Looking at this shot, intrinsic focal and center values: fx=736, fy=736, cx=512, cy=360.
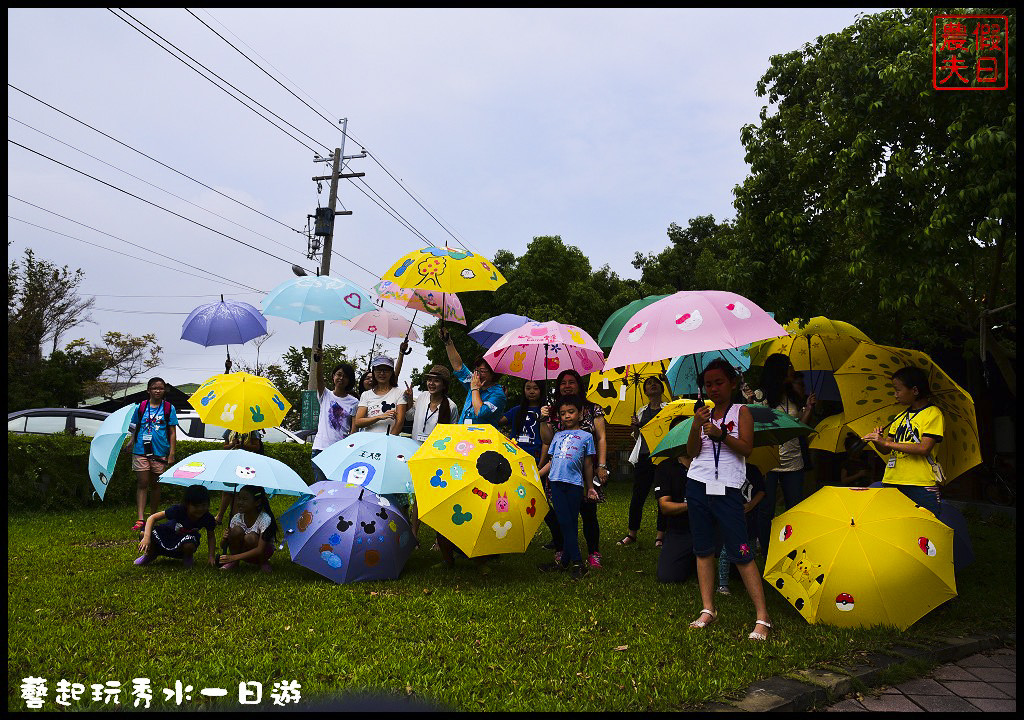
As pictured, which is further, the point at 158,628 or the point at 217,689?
the point at 158,628

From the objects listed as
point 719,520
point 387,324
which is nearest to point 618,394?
point 387,324

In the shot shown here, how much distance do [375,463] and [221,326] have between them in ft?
12.0

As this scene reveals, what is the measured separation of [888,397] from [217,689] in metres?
5.75

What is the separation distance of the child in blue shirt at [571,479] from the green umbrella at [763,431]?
106 centimetres

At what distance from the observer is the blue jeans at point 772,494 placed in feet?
22.5

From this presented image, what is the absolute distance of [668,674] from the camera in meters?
4.17

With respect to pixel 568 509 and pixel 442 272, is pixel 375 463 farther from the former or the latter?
pixel 442 272

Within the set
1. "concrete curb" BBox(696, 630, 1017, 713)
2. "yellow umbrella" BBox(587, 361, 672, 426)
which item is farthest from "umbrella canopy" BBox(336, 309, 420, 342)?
"concrete curb" BBox(696, 630, 1017, 713)

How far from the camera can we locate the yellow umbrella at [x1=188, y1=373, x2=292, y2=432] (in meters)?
7.72

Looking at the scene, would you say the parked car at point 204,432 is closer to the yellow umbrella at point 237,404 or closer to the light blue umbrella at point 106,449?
the light blue umbrella at point 106,449

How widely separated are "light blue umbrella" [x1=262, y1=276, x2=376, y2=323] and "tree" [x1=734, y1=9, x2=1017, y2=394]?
16.9 feet

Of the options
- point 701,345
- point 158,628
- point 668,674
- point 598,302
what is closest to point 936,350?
point 598,302

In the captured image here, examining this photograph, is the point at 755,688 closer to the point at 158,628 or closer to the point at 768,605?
the point at 768,605

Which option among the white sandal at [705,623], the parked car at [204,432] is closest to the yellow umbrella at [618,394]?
the white sandal at [705,623]
